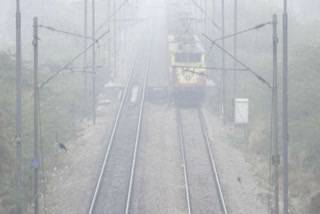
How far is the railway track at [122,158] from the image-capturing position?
17439 millimetres

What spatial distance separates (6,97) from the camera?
1975 cm

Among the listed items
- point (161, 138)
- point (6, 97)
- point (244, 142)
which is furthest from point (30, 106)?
point (244, 142)

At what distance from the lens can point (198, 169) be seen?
20984 millimetres

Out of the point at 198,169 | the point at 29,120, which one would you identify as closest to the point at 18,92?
the point at 29,120

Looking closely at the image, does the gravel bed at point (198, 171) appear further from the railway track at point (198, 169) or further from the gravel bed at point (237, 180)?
the gravel bed at point (237, 180)

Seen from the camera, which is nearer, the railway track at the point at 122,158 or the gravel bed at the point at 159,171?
the gravel bed at the point at 159,171

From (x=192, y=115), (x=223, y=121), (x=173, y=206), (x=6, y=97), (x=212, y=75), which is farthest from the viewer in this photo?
(x=212, y=75)

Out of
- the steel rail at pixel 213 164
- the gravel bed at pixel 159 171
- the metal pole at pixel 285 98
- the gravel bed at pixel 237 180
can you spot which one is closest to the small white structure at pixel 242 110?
the gravel bed at pixel 237 180

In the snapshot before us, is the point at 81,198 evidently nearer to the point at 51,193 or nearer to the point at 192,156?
the point at 51,193

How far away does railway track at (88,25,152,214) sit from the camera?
1744cm

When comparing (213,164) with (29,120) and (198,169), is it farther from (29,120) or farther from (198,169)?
(29,120)

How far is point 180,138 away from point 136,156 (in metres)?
Answer: 3.73

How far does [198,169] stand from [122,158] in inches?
149

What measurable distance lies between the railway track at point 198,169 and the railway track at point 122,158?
234 centimetres
